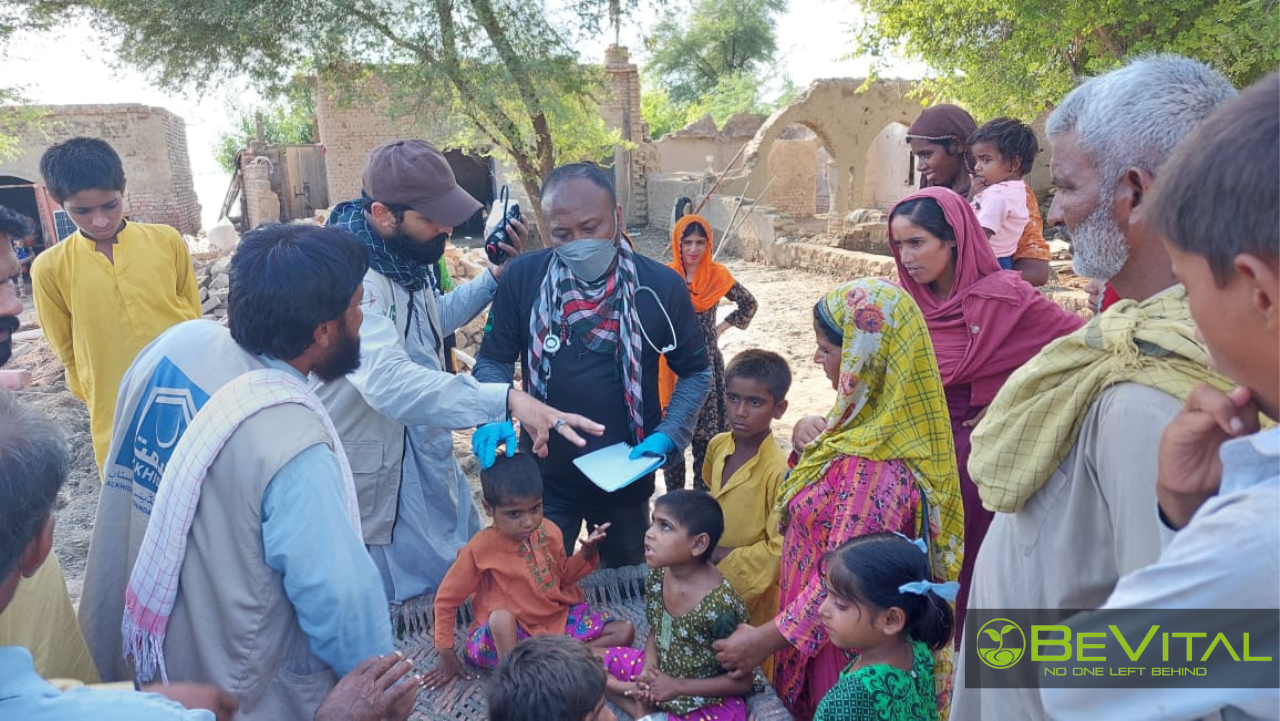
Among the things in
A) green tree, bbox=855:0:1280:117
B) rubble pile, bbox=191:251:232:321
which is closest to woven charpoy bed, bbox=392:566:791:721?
green tree, bbox=855:0:1280:117

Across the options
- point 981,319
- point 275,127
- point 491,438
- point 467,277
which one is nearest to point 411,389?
point 491,438

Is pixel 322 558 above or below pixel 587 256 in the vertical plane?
below

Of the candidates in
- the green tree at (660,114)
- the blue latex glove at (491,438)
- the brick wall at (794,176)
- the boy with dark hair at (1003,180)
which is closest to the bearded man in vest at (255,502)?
the blue latex glove at (491,438)

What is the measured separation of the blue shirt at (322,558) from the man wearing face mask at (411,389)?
0.89 metres

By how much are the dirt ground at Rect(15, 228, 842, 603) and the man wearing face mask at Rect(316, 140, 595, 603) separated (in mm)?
2700

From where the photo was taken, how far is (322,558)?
1.64 m

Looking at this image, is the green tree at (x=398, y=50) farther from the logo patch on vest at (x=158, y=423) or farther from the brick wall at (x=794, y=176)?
the brick wall at (x=794, y=176)

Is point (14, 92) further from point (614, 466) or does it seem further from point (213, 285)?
point (614, 466)

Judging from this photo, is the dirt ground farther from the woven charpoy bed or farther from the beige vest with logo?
the beige vest with logo

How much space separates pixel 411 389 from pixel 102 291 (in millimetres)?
2077

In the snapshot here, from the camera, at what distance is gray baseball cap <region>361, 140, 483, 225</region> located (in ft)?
9.82

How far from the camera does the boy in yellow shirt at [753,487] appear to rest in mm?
2869

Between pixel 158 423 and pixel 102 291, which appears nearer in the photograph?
pixel 158 423

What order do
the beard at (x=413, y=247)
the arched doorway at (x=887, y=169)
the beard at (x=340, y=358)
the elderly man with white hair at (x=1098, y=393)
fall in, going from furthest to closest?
the arched doorway at (x=887, y=169) → the beard at (x=413, y=247) → the beard at (x=340, y=358) → the elderly man with white hair at (x=1098, y=393)
